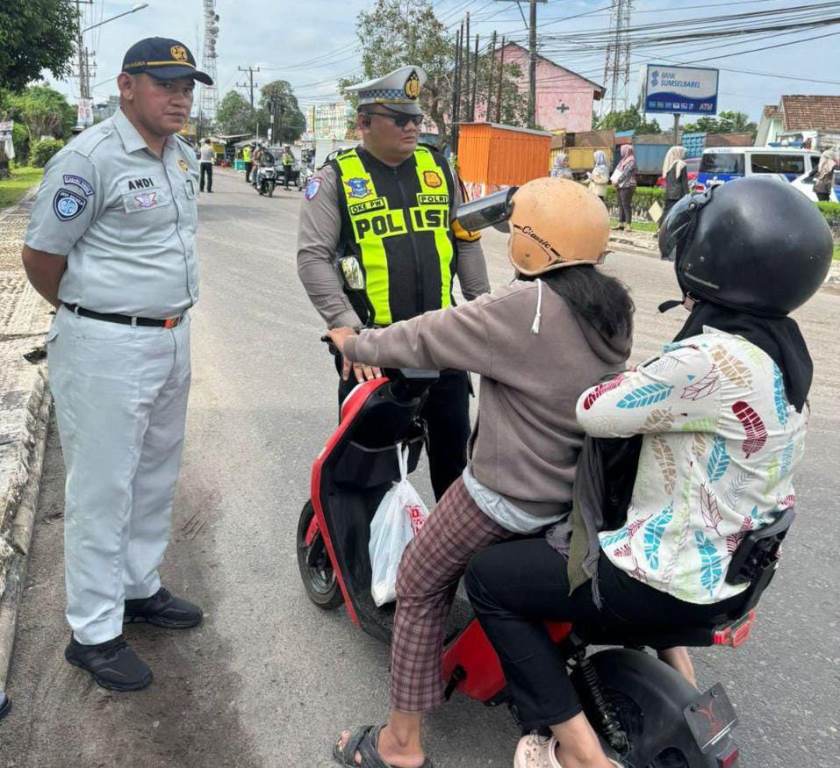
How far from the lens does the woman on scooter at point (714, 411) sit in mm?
1649

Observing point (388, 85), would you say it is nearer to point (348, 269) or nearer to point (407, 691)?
point (348, 269)

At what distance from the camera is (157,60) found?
2551 mm

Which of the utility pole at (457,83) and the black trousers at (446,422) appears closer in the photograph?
the black trousers at (446,422)

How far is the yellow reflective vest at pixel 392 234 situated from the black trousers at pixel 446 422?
0.28 meters

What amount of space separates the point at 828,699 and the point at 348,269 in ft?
7.12

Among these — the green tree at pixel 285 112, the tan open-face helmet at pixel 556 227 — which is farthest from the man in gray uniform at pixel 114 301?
the green tree at pixel 285 112

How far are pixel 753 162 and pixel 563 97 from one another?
1521 inches

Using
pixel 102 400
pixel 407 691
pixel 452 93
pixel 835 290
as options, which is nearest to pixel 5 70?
pixel 835 290

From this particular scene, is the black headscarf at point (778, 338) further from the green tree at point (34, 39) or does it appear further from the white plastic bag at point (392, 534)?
the green tree at point (34, 39)

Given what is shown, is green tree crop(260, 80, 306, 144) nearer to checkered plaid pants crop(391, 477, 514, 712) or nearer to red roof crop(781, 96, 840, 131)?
red roof crop(781, 96, 840, 131)

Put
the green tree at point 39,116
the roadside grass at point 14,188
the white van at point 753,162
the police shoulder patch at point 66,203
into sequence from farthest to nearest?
1. the green tree at point 39,116
2. the white van at point 753,162
3. the roadside grass at point 14,188
4. the police shoulder patch at point 66,203

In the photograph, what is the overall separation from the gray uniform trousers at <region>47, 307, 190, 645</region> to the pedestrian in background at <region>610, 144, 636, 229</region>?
15.2 metres

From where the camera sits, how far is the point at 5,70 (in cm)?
1561

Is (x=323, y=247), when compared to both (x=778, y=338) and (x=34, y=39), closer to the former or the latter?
(x=778, y=338)
